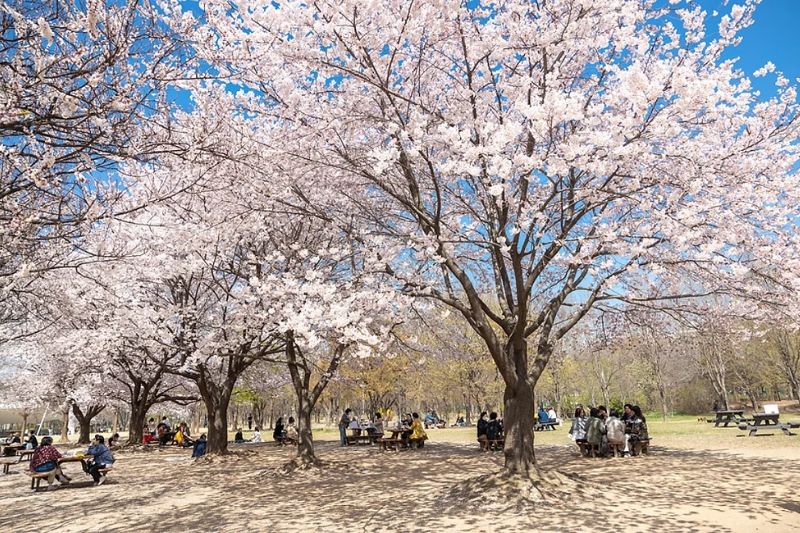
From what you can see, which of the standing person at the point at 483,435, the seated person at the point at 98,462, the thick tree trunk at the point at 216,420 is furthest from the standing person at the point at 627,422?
the seated person at the point at 98,462

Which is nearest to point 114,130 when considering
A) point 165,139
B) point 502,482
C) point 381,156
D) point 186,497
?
point 165,139

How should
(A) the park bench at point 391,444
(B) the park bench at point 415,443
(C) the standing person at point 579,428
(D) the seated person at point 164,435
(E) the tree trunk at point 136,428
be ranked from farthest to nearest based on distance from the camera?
(D) the seated person at point 164,435, (E) the tree trunk at point 136,428, (B) the park bench at point 415,443, (A) the park bench at point 391,444, (C) the standing person at point 579,428

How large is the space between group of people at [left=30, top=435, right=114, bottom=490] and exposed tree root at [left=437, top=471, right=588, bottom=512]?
8524 millimetres

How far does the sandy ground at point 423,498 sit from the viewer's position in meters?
6.67

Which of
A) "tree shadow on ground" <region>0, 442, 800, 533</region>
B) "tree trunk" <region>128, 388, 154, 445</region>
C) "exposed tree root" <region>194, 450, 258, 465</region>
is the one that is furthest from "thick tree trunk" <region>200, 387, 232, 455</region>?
"tree trunk" <region>128, 388, 154, 445</region>

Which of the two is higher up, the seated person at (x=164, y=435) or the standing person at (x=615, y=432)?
the standing person at (x=615, y=432)

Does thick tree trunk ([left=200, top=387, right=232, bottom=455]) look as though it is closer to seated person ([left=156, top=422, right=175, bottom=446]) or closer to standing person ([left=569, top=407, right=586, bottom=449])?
seated person ([left=156, top=422, right=175, bottom=446])

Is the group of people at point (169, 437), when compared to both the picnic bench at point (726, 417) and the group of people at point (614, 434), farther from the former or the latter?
the picnic bench at point (726, 417)

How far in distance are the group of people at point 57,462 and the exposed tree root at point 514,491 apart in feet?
28.0

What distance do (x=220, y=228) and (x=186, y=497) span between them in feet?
17.2

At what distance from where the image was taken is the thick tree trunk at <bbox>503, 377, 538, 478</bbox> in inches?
330

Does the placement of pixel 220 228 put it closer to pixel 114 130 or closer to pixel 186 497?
pixel 186 497

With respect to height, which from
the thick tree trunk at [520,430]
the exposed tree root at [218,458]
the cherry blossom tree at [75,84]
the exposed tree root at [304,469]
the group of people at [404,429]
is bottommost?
the exposed tree root at [218,458]

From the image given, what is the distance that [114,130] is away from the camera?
4488 mm
